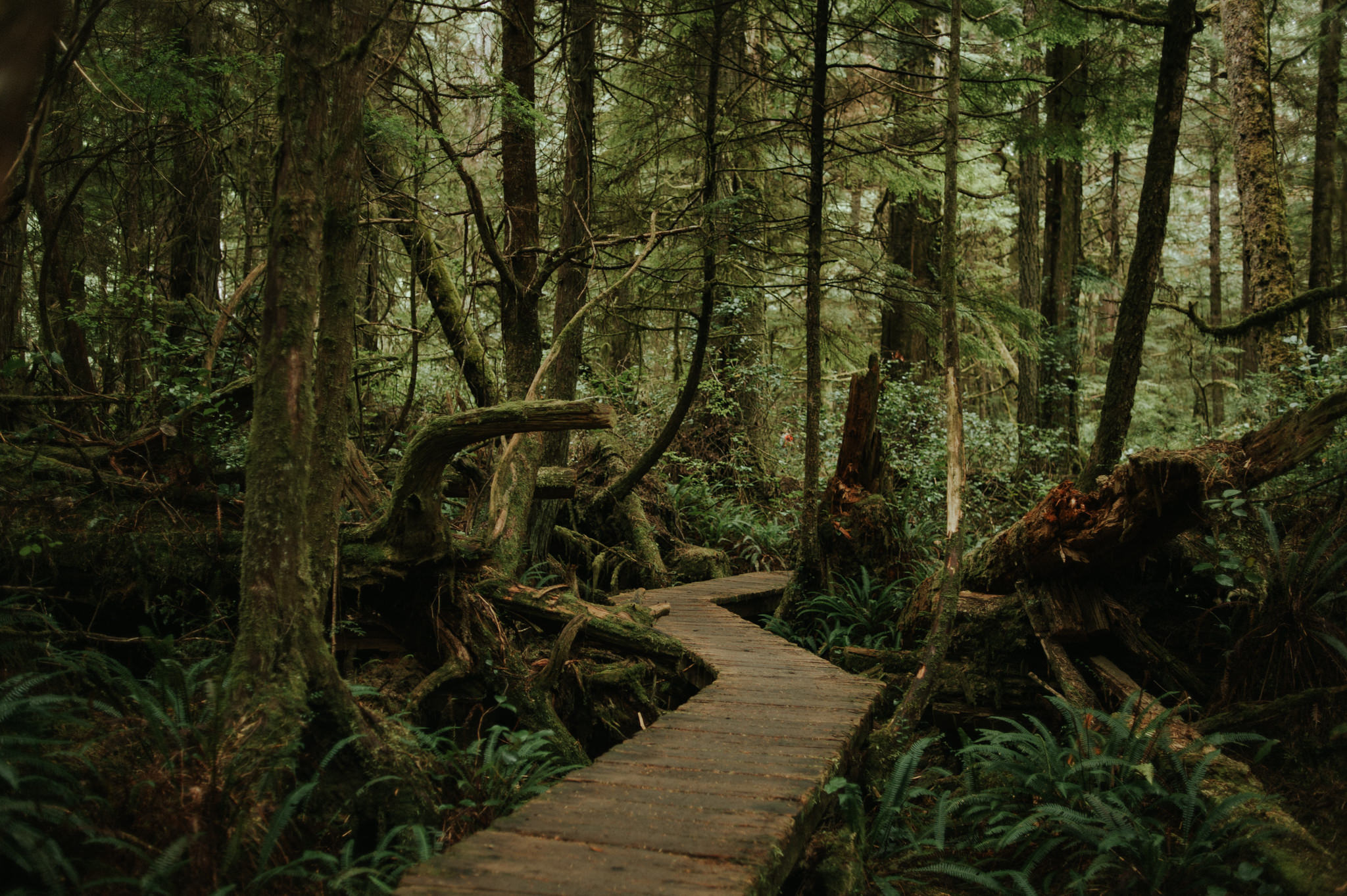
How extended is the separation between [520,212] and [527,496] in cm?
303

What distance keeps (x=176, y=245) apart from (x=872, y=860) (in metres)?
9.39

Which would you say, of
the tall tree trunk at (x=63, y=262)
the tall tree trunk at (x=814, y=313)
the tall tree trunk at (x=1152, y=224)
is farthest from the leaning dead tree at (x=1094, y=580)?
the tall tree trunk at (x=63, y=262)

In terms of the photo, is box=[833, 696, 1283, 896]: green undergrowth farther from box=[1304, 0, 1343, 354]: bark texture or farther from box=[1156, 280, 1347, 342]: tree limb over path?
box=[1304, 0, 1343, 354]: bark texture

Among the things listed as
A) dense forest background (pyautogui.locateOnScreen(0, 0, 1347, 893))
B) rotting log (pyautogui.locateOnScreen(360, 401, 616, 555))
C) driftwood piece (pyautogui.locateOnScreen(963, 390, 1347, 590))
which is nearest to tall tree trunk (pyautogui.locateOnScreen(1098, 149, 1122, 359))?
dense forest background (pyautogui.locateOnScreen(0, 0, 1347, 893))

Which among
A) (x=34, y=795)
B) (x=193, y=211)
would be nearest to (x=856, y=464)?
(x=34, y=795)

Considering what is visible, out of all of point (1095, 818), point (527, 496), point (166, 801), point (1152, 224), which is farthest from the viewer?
point (527, 496)

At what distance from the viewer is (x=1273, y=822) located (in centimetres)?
367

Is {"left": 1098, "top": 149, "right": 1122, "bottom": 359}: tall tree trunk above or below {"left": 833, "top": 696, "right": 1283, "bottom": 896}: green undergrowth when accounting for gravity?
above

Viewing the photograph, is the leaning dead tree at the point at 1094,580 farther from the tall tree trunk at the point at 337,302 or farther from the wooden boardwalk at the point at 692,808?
the tall tree trunk at the point at 337,302

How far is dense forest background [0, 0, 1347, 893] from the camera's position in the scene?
11.4 ft

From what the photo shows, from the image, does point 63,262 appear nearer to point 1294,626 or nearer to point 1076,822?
point 1076,822

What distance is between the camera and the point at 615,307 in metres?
9.18

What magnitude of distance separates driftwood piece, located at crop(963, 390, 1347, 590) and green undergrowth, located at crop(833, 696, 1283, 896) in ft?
4.19

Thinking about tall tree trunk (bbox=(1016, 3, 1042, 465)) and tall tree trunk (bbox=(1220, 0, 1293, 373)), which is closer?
tall tree trunk (bbox=(1220, 0, 1293, 373))
